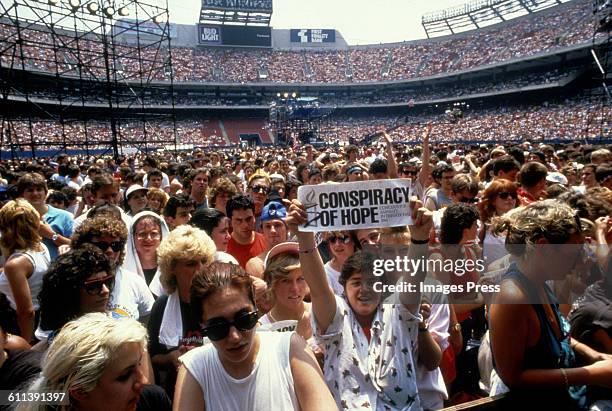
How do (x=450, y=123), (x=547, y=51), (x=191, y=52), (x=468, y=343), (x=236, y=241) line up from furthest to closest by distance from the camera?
(x=191, y=52)
(x=450, y=123)
(x=547, y=51)
(x=236, y=241)
(x=468, y=343)

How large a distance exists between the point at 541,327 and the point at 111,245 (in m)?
2.82

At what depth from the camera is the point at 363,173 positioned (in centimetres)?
594

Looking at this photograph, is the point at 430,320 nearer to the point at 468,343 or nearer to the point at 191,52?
the point at 468,343

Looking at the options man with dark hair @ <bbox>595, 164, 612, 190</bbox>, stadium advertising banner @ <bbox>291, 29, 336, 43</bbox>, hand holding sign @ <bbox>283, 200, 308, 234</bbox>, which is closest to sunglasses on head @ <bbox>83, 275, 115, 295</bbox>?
hand holding sign @ <bbox>283, 200, 308, 234</bbox>

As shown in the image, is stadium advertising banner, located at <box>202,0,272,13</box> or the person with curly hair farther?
stadium advertising banner, located at <box>202,0,272,13</box>

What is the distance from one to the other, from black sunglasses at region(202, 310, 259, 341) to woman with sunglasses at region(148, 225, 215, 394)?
0.91m

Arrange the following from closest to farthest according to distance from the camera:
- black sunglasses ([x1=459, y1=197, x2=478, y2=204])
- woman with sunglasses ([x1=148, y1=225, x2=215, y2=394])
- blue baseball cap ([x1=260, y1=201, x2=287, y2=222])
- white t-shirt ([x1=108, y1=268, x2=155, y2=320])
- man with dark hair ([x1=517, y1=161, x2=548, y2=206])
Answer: woman with sunglasses ([x1=148, y1=225, x2=215, y2=394]) → white t-shirt ([x1=108, y1=268, x2=155, y2=320]) → blue baseball cap ([x1=260, y1=201, x2=287, y2=222]) → man with dark hair ([x1=517, y1=161, x2=548, y2=206]) → black sunglasses ([x1=459, y1=197, x2=478, y2=204])

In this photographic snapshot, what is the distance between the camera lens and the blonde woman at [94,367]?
1523 millimetres

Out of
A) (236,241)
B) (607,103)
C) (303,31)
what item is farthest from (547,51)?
(236,241)

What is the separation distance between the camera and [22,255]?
3.23 m

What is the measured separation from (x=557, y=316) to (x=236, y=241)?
2979 mm

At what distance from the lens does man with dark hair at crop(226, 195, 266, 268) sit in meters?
4.17

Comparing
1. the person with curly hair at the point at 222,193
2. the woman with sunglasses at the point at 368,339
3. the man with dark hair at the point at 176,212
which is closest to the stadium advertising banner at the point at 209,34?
the person with curly hair at the point at 222,193

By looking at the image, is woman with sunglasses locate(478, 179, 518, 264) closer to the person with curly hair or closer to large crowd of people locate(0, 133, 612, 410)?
large crowd of people locate(0, 133, 612, 410)
